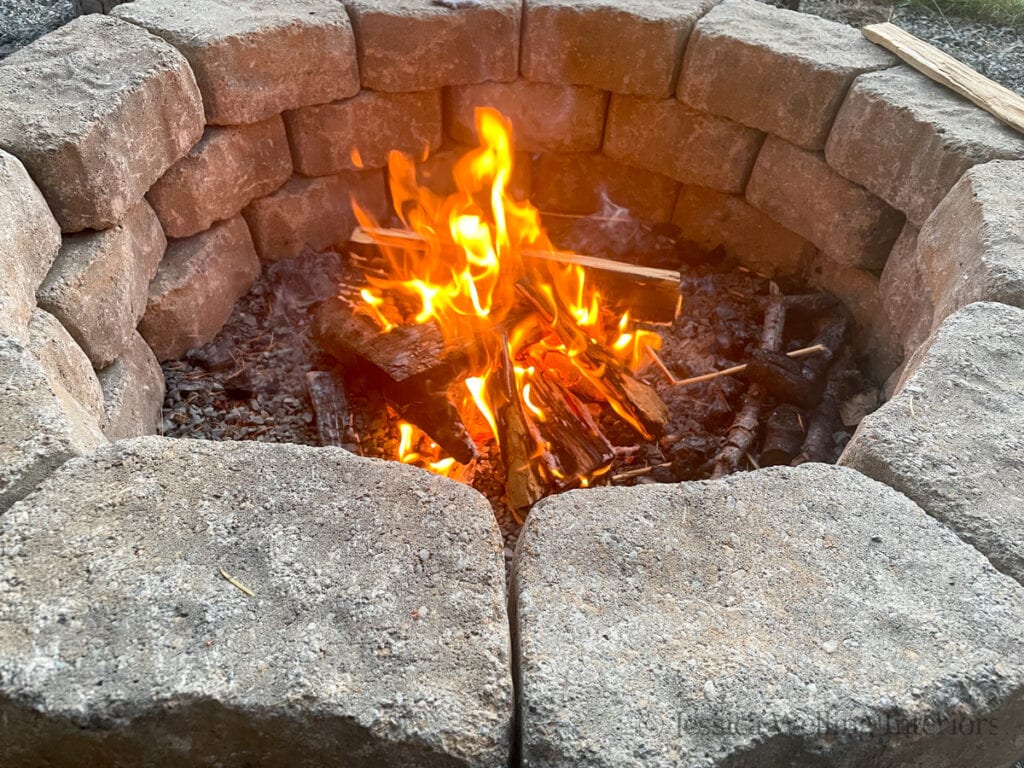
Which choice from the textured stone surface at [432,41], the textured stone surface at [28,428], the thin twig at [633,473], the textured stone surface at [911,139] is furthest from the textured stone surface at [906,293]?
the textured stone surface at [28,428]

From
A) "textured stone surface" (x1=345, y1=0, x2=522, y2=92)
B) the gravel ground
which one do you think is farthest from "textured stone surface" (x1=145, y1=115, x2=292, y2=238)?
the gravel ground

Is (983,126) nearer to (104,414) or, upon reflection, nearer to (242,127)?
(242,127)

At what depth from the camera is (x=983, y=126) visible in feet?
8.97

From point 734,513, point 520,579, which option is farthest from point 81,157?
point 734,513

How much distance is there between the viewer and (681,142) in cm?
342

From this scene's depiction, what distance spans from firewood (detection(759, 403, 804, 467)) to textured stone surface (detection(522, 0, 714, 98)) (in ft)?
4.76

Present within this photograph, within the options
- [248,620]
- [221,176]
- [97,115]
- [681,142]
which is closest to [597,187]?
[681,142]

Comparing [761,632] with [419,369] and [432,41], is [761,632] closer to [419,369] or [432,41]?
[419,369]

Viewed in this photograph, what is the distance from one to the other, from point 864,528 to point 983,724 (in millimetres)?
390

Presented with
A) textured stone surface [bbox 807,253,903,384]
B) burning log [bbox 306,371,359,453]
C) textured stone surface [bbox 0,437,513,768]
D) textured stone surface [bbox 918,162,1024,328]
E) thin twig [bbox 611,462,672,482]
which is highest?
textured stone surface [bbox 918,162,1024,328]

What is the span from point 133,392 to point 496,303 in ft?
4.47

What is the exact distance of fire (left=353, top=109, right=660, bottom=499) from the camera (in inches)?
112

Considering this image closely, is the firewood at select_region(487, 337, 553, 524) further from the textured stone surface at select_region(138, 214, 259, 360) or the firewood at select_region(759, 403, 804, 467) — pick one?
the textured stone surface at select_region(138, 214, 259, 360)

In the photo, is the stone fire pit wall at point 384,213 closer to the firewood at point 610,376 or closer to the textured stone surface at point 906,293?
the textured stone surface at point 906,293
